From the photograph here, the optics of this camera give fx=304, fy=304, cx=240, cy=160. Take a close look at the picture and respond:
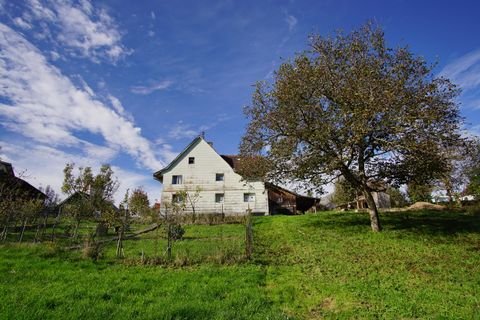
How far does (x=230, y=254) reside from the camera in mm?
12062

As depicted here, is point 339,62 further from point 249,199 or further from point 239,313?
point 249,199

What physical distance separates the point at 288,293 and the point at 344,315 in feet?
5.98

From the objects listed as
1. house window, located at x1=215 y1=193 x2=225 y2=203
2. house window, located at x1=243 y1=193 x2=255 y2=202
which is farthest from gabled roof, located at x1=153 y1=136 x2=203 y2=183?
house window, located at x1=243 y1=193 x2=255 y2=202

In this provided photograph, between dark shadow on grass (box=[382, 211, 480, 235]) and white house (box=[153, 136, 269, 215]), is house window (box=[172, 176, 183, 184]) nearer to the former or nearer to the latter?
white house (box=[153, 136, 269, 215])

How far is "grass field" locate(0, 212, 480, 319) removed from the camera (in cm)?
684

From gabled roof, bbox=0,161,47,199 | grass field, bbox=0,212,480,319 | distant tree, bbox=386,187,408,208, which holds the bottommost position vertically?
grass field, bbox=0,212,480,319

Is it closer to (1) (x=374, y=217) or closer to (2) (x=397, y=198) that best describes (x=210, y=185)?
(1) (x=374, y=217)

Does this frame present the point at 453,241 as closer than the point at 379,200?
Yes

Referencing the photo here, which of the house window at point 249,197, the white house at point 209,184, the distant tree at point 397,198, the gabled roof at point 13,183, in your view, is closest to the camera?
the gabled roof at point 13,183

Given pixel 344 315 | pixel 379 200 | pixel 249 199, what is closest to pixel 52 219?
pixel 249 199

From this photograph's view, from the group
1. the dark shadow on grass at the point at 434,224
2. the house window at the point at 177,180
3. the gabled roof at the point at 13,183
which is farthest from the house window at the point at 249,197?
the gabled roof at the point at 13,183

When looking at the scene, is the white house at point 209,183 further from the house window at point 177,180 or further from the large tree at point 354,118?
the large tree at point 354,118

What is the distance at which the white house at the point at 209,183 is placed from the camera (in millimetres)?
32844

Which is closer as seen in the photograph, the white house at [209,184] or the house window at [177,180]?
the white house at [209,184]
